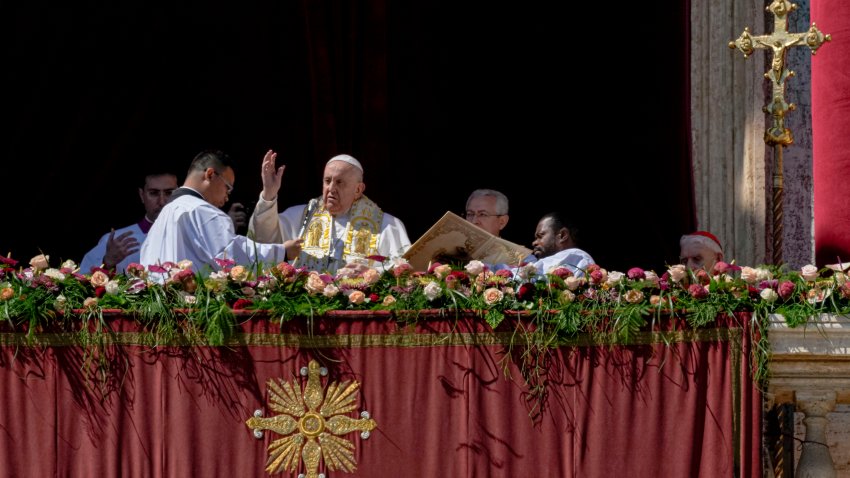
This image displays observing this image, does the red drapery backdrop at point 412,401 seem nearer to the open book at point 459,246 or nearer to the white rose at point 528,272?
the white rose at point 528,272

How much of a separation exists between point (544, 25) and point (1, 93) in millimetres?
3942

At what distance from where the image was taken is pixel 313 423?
262 inches

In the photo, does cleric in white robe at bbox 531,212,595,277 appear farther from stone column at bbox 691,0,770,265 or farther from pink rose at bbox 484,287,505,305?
stone column at bbox 691,0,770,265

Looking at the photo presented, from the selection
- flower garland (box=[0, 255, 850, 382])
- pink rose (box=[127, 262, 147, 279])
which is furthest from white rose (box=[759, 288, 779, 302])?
pink rose (box=[127, 262, 147, 279])

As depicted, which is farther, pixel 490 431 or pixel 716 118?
pixel 716 118

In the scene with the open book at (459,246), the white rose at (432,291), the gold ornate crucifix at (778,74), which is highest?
the gold ornate crucifix at (778,74)

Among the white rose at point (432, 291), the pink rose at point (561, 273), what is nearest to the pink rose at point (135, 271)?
the white rose at point (432, 291)

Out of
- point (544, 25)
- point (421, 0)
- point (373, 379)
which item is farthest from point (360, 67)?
point (373, 379)

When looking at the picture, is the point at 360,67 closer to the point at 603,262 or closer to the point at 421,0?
the point at 421,0

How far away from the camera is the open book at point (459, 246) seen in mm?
7430

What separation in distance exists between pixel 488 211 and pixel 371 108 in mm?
2372

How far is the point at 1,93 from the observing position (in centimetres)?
1046

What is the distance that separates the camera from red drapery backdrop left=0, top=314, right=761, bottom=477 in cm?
659

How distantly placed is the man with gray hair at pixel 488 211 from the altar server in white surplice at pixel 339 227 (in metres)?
0.44
